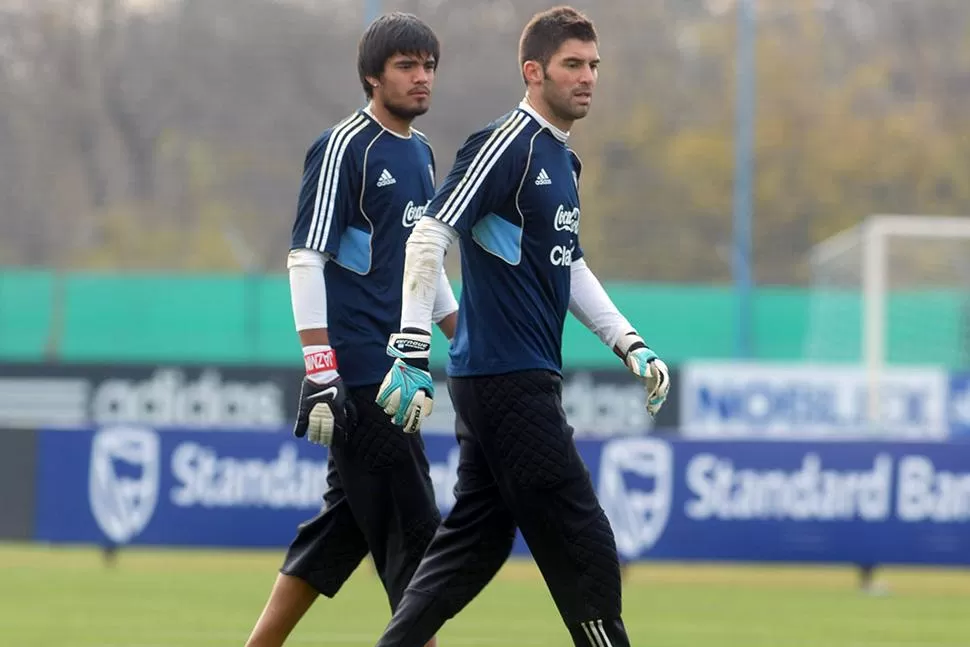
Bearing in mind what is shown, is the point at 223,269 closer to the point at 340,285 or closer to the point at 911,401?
the point at 911,401

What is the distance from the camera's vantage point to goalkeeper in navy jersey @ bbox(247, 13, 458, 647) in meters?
6.57

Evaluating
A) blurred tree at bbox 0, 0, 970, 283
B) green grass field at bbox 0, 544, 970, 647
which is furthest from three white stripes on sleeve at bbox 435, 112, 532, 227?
blurred tree at bbox 0, 0, 970, 283

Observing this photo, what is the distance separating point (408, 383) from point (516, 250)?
1.89 ft

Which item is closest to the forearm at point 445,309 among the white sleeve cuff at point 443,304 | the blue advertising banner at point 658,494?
the white sleeve cuff at point 443,304

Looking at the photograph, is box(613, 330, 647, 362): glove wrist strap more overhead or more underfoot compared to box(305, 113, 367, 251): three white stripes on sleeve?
more underfoot

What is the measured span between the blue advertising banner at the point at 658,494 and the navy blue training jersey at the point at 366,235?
7.72 m

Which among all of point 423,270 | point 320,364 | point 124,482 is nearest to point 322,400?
point 320,364

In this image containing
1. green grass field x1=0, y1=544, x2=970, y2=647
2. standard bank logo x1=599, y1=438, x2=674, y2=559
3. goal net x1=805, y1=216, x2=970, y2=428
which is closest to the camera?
green grass field x1=0, y1=544, x2=970, y2=647

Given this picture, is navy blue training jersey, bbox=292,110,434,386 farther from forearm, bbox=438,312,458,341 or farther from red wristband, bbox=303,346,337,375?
forearm, bbox=438,312,458,341

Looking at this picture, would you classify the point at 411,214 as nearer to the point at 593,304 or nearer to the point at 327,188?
the point at 327,188

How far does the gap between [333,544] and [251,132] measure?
20259 millimetres

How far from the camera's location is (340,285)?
670 cm

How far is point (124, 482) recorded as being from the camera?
14867 mm

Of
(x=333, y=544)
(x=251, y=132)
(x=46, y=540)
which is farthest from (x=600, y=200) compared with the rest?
(x=333, y=544)
